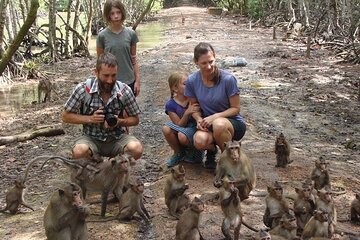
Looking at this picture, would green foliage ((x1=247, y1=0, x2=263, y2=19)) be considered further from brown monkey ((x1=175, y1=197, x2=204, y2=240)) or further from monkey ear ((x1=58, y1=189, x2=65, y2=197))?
monkey ear ((x1=58, y1=189, x2=65, y2=197))

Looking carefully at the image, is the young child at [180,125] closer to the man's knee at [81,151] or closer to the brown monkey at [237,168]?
the brown monkey at [237,168]

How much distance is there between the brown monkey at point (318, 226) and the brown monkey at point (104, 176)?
1849 millimetres

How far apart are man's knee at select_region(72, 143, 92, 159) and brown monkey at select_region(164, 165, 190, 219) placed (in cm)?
102

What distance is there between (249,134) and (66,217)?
5.28 meters

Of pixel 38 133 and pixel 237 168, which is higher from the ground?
pixel 237 168

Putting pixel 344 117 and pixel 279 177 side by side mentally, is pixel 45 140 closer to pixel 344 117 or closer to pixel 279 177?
pixel 279 177

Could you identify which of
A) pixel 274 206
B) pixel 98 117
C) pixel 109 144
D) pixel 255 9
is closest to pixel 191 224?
pixel 274 206

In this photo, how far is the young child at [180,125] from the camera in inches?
260

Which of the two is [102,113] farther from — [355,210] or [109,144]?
[355,210]

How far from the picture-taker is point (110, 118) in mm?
5859

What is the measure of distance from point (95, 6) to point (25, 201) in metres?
27.3

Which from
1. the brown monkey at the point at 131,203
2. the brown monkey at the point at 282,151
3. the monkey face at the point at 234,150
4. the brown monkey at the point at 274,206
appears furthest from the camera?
the brown monkey at the point at 282,151

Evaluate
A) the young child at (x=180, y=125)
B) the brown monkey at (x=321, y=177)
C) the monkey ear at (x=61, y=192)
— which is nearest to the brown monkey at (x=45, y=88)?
the young child at (x=180, y=125)

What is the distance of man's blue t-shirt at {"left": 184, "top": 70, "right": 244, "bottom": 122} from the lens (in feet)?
20.6
